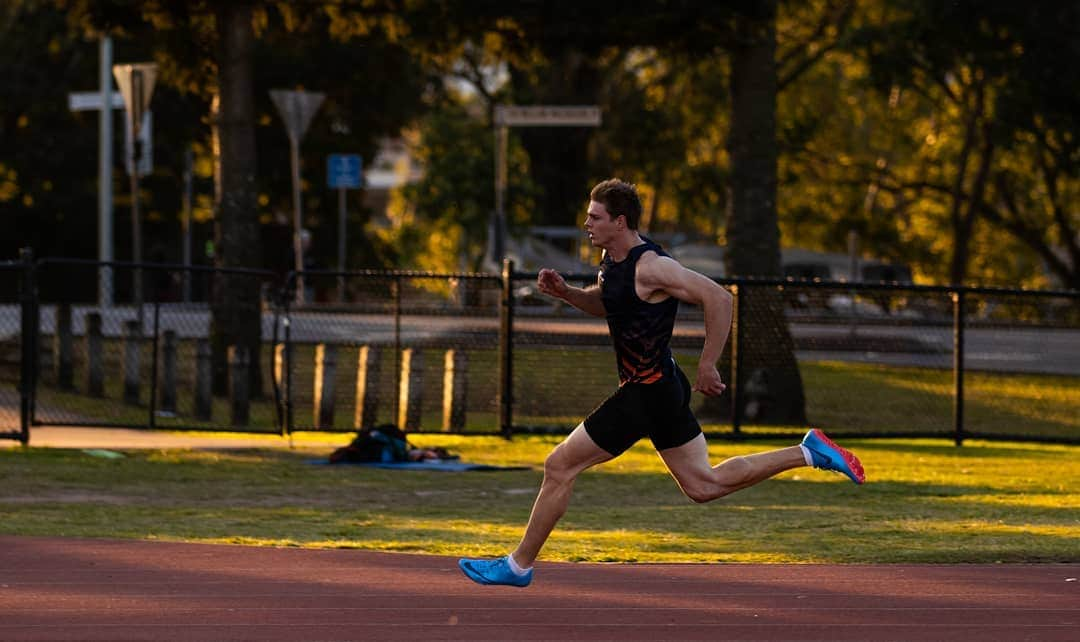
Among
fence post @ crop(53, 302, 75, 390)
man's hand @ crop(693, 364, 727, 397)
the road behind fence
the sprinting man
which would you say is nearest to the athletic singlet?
the sprinting man

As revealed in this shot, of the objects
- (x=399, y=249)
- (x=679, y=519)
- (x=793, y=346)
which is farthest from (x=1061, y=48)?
(x=399, y=249)

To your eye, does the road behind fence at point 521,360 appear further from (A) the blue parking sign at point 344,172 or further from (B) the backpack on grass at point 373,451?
(A) the blue parking sign at point 344,172

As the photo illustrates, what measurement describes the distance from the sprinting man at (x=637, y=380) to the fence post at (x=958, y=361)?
10.2 meters

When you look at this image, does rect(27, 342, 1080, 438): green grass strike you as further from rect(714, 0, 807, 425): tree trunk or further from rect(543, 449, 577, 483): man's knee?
rect(543, 449, 577, 483): man's knee

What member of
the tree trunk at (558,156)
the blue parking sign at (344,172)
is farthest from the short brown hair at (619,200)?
the tree trunk at (558,156)

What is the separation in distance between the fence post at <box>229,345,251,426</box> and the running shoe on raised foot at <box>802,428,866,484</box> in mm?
10684

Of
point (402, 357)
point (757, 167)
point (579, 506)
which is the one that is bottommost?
point (579, 506)

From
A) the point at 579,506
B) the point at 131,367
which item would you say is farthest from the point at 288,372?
the point at 579,506

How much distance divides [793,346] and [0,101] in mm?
33844

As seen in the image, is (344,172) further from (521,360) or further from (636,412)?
(636,412)

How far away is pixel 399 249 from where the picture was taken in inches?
2136

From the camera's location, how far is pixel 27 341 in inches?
671

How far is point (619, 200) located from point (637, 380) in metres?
0.79

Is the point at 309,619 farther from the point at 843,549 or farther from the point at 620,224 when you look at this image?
the point at 843,549
